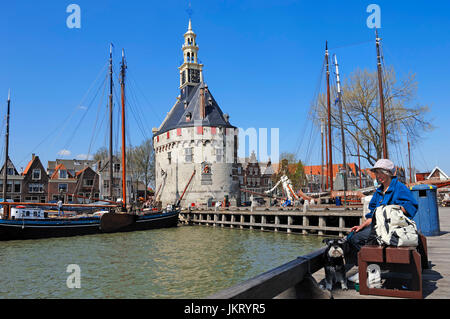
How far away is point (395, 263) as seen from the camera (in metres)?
4.17

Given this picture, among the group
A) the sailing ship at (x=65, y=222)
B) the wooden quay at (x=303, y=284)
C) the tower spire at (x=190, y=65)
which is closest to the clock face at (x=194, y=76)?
the tower spire at (x=190, y=65)

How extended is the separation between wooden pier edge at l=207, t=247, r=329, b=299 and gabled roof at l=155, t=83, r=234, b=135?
145 ft

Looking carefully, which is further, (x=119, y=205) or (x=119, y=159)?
(x=119, y=159)

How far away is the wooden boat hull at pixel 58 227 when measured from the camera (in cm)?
2498

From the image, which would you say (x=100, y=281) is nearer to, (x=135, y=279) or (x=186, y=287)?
(x=135, y=279)

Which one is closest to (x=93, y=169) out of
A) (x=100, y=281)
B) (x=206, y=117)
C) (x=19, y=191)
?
(x=19, y=191)

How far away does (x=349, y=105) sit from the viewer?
33812 millimetres

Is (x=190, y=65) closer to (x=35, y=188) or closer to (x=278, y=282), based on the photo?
(x=35, y=188)

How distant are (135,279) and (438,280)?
9645 millimetres

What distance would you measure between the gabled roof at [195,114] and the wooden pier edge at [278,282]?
44129 mm

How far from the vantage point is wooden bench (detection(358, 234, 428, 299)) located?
4.11 meters

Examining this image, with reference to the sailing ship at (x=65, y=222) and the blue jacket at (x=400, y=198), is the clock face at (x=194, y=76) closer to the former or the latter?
the sailing ship at (x=65, y=222)

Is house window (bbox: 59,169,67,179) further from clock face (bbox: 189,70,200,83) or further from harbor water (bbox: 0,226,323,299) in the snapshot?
harbor water (bbox: 0,226,323,299)

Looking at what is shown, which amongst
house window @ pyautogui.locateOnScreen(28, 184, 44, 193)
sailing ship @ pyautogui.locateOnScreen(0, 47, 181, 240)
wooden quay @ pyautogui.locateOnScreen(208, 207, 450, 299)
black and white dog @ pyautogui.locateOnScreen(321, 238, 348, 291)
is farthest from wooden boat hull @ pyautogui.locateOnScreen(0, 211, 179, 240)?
house window @ pyautogui.locateOnScreen(28, 184, 44, 193)
